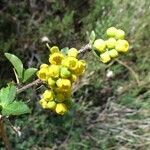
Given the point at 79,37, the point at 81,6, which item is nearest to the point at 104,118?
the point at 79,37

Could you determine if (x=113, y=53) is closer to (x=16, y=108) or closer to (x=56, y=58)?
(x=56, y=58)

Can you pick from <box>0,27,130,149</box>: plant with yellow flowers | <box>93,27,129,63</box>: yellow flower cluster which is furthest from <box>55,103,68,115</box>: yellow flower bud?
<box>93,27,129,63</box>: yellow flower cluster

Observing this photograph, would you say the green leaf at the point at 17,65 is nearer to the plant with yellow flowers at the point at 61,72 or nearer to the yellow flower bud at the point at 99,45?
the plant with yellow flowers at the point at 61,72

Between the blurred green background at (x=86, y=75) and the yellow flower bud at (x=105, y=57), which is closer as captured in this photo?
the yellow flower bud at (x=105, y=57)

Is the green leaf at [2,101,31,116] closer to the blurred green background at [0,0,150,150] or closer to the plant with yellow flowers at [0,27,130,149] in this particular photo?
the plant with yellow flowers at [0,27,130,149]

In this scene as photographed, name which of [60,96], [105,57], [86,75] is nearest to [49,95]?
[60,96]

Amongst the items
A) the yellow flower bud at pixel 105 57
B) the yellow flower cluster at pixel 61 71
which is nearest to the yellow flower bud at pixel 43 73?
the yellow flower cluster at pixel 61 71
